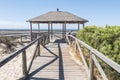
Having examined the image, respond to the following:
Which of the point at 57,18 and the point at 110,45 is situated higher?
the point at 57,18

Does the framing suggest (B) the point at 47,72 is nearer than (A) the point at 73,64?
Yes

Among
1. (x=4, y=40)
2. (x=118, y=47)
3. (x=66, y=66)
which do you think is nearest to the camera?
(x=118, y=47)

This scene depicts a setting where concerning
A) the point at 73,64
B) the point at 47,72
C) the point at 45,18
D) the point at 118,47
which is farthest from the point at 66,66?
the point at 45,18

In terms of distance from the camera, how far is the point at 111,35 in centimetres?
717

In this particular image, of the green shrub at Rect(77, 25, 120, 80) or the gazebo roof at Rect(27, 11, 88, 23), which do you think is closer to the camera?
the green shrub at Rect(77, 25, 120, 80)

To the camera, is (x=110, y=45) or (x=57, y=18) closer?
(x=110, y=45)

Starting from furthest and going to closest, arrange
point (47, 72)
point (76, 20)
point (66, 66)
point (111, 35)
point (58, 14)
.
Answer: point (58, 14), point (76, 20), point (66, 66), point (47, 72), point (111, 35)

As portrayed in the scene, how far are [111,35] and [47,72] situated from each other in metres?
2.25

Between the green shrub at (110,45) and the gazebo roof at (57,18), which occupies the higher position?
the gazebo roof at (57,18)

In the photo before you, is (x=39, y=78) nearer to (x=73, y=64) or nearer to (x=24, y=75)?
(x=24, y=75)

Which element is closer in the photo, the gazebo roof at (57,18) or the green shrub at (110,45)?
the green shrub at (110,45)

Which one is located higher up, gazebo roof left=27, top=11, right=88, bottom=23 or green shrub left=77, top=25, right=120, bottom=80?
gazebo roof left=27, top=11, right=88, bottom=23

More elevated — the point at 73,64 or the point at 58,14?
the point at 58,14

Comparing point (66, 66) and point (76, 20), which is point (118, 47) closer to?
point (66, 66)
